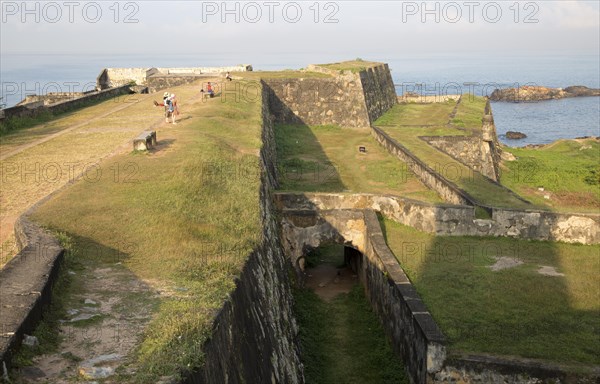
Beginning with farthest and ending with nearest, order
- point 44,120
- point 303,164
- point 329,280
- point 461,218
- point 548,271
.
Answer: point 303,164 < point 44,120 < point 329,280 < point 461,218 < point 548,271

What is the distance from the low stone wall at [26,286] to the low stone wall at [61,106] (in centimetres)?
1315

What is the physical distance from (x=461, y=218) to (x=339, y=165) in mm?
9651

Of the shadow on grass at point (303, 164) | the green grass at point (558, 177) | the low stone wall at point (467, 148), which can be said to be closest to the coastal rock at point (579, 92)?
the green grass at point (558, 177)

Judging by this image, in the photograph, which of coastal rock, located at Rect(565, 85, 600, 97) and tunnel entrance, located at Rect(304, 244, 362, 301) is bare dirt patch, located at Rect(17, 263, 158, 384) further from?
coastal rock, located at Rect(565, 85, 600, 97)

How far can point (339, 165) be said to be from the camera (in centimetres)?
2658

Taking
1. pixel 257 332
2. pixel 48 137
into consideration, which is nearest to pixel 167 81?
pixel 48 137

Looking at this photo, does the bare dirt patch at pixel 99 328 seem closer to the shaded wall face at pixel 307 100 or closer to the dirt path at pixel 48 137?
the dirt path at pixel 48 137

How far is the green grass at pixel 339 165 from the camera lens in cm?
2242

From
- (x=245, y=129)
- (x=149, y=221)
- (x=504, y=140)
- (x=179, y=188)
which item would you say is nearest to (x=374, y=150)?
(x=245, y=129)

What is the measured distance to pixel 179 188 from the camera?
1266 centimetres

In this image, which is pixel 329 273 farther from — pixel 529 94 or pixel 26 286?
pixel 529 94

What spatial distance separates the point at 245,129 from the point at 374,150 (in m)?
10.5

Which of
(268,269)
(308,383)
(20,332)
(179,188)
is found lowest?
(308,383)

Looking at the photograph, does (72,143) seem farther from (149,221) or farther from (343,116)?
(343,116)
